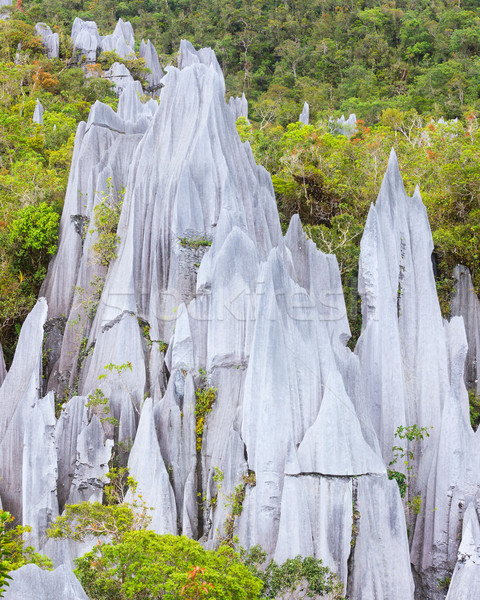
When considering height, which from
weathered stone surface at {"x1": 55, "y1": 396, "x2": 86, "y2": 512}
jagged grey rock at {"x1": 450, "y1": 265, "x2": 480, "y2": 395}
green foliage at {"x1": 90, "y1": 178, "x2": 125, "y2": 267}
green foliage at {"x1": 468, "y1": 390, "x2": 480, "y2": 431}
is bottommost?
weathered stone surface at {"x1": 55, "y1": 396, "x2": 86, "y2": 512}

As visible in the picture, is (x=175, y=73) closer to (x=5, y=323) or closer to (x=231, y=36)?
(x=5, y=323)

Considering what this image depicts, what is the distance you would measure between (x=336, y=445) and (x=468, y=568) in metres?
3.65

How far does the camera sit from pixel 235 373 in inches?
628

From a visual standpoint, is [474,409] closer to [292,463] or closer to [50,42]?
[292,463]

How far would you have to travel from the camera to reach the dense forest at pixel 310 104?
21375 mm

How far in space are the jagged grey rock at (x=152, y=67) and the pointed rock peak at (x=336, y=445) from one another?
1294 inches

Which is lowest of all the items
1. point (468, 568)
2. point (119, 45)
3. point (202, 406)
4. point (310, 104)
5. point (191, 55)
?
point (468, 568)

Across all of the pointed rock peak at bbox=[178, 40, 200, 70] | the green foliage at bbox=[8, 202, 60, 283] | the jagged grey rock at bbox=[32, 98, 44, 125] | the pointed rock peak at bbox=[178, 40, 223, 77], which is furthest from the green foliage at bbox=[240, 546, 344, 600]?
the pointed rock peak at bbox=[178, 40, 200, 70]

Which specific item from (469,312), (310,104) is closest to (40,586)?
(469,312)

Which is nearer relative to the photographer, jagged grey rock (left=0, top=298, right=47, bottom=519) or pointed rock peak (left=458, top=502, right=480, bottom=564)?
pointed rock peak (left=458, top=502, right=480, bottom=564)

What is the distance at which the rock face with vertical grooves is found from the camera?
541 inches

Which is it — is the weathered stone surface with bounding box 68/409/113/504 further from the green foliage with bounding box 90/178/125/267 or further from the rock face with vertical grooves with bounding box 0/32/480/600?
the green foliage with bounding box 90/178/125/267

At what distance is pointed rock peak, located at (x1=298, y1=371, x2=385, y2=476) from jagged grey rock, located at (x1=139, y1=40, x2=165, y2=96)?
3286cm

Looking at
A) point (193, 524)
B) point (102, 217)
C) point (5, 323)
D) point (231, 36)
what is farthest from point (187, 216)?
point (231, 36)
